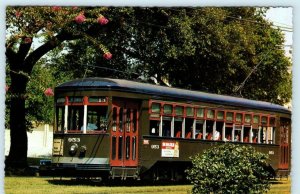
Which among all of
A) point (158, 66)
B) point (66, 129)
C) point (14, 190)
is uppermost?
point (158, 66)

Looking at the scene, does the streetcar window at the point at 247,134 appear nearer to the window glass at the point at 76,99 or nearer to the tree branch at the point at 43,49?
the window glass at the point at 76,99

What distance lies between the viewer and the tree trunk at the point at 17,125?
1525 centimetres

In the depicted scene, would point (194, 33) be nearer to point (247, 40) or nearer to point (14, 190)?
point (247, 40)

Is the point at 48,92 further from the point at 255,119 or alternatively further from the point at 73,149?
the point at 255,119

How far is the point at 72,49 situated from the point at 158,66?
1.86 m

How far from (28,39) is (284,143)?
521cm

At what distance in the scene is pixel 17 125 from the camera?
15602mm

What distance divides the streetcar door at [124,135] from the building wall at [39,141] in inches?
45.0

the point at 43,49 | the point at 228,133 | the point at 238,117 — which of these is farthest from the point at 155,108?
the point at 43,49

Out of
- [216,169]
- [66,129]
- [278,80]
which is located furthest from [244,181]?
[66,129]

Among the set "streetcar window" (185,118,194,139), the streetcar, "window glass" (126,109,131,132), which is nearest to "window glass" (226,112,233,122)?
the streetcar

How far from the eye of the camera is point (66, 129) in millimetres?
16609

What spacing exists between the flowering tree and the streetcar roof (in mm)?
795

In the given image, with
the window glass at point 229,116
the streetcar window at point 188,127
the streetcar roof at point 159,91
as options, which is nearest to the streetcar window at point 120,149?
the streetcar roof at point 159,91
